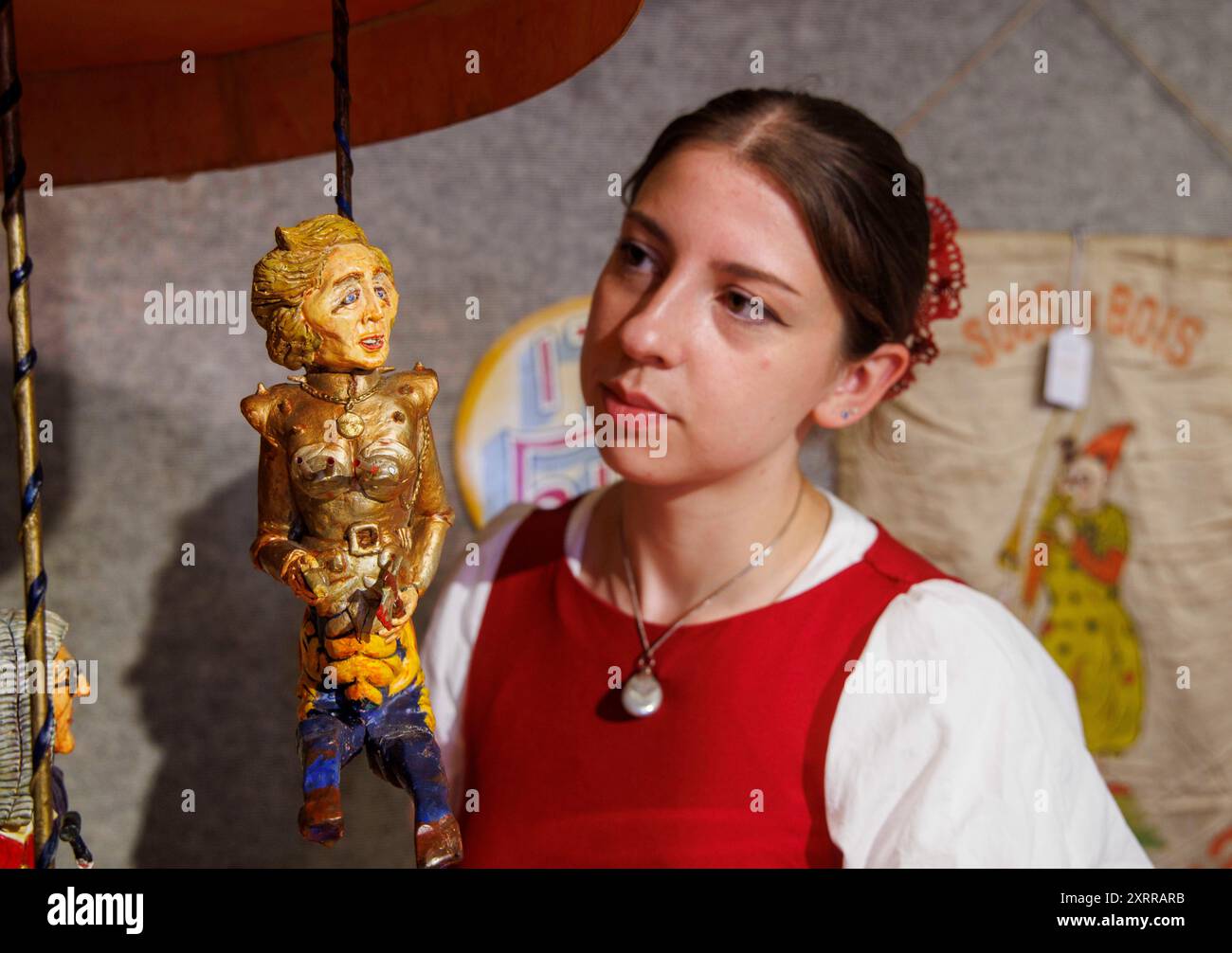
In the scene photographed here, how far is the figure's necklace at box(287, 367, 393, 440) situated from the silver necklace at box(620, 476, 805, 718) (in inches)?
19.9

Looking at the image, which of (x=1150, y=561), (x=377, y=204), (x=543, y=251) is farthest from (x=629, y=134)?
(x=1150, y=561)

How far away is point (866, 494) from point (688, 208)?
752 millimetres

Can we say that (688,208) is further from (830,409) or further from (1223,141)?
(1223,141)

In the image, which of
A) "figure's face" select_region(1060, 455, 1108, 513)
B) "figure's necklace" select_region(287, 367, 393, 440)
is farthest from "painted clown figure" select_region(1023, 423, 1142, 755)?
"figure's necklace" select_region(287, 367, 393, 440)

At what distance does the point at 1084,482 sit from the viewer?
162 centimetres

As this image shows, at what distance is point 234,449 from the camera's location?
1419 mm

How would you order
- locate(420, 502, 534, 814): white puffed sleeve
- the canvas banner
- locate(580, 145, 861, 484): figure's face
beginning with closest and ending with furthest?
locate(580, 145, 861, 484): figure's face, locate(420, 502, 534, 814): white puffed sleeve, the canvas banner

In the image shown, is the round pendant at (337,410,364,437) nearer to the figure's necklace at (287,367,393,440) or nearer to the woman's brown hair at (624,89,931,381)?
the figure's necklace at (287,367,393,440)

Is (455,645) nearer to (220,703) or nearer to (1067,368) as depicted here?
(220,703)

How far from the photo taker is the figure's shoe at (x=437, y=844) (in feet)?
1.84

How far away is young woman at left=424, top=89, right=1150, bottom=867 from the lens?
0.92 metres

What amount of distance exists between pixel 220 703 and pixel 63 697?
0.77 metres

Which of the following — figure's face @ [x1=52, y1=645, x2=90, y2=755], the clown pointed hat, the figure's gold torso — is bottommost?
figure's face @ [x1=52, y1=645, x2=90, y2=755]

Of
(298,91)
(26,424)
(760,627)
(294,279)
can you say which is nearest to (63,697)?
(26,424)
